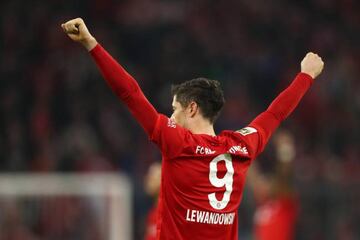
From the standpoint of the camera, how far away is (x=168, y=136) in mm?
4664

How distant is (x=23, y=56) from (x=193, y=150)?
30.1 feet

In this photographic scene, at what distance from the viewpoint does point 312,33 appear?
1394 cm

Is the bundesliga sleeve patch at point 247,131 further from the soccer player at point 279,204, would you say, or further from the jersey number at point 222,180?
the soccer player at point 279,204

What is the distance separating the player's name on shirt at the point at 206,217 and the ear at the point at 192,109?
0.46 meters

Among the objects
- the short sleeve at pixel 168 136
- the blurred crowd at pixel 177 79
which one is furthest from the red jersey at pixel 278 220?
the short sleeve at pixel 168 136

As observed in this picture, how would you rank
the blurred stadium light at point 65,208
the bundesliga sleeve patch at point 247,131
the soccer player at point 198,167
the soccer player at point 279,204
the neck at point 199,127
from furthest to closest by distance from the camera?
1. the blurred stadium light at point 65,208
2. the soccer player at point 279,204
3. the bundesliga sleeve patch at point 247,131
4. the neck at point 199,127
5. the soccer player at point 198,167

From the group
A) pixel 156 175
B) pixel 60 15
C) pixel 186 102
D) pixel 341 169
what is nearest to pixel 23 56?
pixel 60 15

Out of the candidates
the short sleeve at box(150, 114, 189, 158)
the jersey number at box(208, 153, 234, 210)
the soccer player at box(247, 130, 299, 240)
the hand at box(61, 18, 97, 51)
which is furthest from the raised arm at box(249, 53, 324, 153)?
the soccer player at box(247, 130, 299, 240)

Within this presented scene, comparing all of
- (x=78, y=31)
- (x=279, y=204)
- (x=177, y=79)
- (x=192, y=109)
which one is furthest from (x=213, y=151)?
(x=177, y=79)

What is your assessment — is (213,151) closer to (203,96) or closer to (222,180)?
(222,180)

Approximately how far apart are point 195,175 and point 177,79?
8.43m

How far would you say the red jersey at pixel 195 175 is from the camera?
4.66 meters

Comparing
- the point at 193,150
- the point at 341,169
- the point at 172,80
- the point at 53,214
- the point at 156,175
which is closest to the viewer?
the point at 193,150

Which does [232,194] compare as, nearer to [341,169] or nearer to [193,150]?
[193,150]
